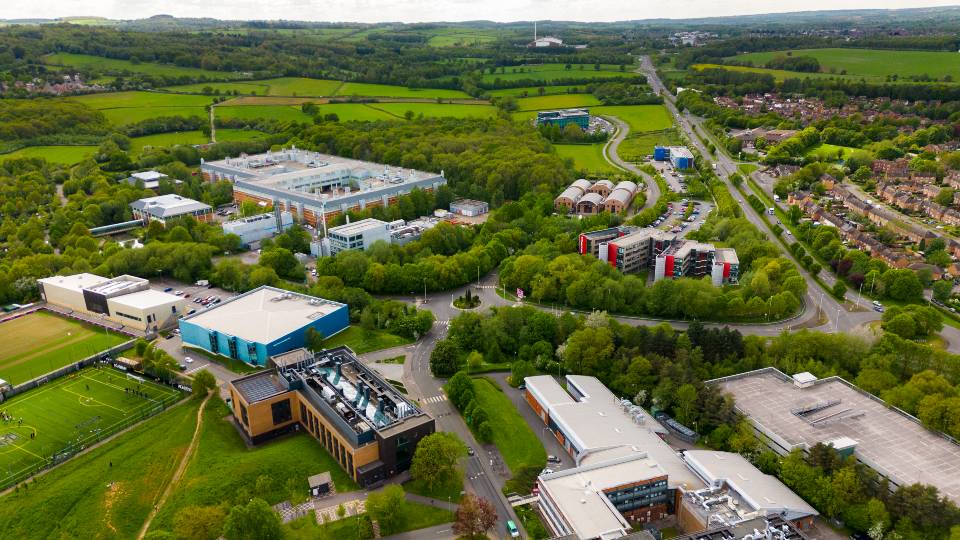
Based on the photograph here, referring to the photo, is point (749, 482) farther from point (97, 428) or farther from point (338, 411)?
point (97, 428)

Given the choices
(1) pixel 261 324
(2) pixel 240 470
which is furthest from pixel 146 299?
(2) pixel 240 470

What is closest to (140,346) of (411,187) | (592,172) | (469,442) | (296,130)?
(469,442)

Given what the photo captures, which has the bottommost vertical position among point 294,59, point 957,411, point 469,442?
point 469,442

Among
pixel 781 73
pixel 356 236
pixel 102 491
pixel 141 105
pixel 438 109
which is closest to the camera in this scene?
pixel 102 491

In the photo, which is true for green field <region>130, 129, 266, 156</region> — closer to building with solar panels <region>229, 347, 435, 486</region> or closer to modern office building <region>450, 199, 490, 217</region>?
modern office building <region>450, 199, 490, 217</region>

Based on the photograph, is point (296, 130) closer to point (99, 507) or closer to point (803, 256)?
point (803, 256)

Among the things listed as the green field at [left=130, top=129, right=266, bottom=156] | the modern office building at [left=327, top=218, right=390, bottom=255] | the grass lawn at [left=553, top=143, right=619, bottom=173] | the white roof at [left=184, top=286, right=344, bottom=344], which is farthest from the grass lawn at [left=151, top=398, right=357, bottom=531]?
the green field at [left=130, top=129, right=266, bottom=156]

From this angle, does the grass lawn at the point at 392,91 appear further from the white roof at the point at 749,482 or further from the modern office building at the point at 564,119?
the white roof at the point at 749,482
